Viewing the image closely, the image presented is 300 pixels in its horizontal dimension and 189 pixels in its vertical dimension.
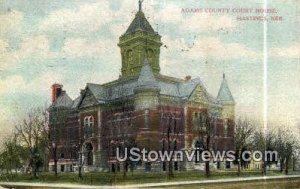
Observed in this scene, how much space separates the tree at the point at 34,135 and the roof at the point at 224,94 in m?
1.19

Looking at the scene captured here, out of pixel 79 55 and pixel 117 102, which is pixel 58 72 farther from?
pixel 117 102

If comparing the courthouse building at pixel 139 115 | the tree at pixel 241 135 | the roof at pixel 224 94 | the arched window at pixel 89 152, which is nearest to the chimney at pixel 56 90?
the courthouse building at pixel 139 115

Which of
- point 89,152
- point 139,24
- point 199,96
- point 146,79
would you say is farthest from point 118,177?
point 139,24

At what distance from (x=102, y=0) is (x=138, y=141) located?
37.4 inches

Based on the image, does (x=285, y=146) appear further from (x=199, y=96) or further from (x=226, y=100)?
(x=199, y=96)

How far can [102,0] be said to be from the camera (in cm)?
311

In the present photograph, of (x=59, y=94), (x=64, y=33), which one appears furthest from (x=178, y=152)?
(x=64, y=33)

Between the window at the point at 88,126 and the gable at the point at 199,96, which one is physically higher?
Result: the gable at the point at 199,96

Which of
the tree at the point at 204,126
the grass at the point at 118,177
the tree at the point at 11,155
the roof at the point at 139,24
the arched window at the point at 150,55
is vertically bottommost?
the grass at the point at 118,177

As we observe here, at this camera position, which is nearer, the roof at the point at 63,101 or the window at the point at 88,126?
the roof at the point at 63,101

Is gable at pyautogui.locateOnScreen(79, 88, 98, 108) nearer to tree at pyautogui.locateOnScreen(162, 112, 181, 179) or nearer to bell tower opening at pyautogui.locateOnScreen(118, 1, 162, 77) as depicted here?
bell tower opening at pyautogui.locateOnScreen(118, 1, 162, 77)

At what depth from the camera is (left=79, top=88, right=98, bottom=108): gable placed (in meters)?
3.20

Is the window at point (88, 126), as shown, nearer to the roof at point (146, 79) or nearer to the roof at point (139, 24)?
the roof at point (146, 79)

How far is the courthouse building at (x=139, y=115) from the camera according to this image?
10.4 ft
